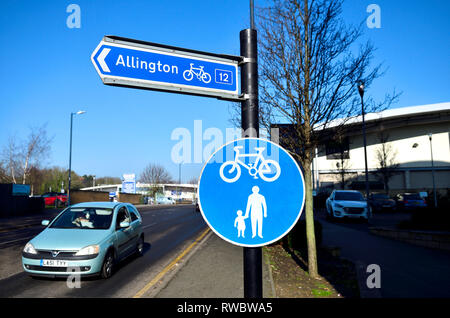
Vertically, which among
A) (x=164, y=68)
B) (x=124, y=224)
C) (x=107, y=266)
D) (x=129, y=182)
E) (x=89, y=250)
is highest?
(x=164, y=68)

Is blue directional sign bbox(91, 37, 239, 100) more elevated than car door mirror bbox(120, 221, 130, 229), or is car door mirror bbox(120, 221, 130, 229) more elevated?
blue directional sign bbox(91, 37, 239, 100)

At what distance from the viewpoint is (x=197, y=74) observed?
2730mm

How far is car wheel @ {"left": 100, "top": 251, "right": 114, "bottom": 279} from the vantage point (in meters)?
7.34

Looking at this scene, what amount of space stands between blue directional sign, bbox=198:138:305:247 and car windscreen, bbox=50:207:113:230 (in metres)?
6.57

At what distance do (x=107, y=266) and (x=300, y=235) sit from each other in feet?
19.3

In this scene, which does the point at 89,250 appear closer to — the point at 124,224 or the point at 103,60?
the point at 124,224

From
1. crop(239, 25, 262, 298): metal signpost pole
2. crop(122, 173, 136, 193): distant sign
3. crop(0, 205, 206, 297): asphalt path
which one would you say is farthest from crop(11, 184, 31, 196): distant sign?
crop(239, 25, 262, 298): metal signpost pole

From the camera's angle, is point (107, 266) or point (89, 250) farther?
point (107, 266)

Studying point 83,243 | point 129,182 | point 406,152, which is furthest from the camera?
point 129,182

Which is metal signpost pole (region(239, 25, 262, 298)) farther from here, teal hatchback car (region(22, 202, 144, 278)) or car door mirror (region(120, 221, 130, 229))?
car door mirror (region(120, 221, 130, 229))

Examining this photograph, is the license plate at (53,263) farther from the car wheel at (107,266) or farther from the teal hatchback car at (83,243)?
the car wheel at (107,266)

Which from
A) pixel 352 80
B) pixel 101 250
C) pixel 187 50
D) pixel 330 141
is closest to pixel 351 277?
pixel 330 141

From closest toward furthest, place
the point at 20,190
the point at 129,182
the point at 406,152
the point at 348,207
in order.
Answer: the point at 348,207 → the point at 20,190 → the point at 406,152 → the point at 129,182

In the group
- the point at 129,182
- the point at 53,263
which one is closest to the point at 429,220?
the point at 53,263
